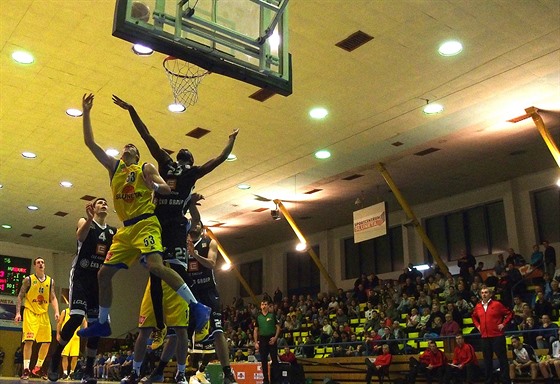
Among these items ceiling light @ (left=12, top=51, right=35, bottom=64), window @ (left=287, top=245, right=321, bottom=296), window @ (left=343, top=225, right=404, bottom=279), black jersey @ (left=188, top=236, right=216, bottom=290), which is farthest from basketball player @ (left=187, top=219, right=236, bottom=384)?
window @ (left=287, top=245, right=321, bottom=296)

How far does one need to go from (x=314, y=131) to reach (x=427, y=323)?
20.7ft

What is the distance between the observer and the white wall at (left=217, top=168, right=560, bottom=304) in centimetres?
1942

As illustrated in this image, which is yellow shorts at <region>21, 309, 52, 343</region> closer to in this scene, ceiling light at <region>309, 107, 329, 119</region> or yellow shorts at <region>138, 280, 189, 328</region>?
yellow shorts at <region>138, 280, 189, 328</region>

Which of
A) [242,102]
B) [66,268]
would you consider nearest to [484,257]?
[242,102]

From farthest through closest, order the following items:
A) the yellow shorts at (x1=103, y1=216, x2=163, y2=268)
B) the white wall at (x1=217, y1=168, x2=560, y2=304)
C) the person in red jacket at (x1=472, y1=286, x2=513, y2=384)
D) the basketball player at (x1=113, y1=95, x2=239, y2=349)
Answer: the white wall at (x1=217, y1=168, x2=560, y2=304) → the person in red jacket at (x1=472, y1=286, x2=513, y2=384) → the basketball player at (x1=113, y1=95, x2=239, y2=349) → the yellow shorts at (x1=103, y1=216, x2=163, y2=268)

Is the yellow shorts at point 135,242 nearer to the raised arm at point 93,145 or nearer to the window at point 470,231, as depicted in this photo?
the raised arm at point 93,145

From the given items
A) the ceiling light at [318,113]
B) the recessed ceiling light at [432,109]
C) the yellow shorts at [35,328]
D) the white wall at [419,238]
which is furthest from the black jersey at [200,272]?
the white wall at [419,238]

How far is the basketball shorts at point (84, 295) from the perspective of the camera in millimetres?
6512

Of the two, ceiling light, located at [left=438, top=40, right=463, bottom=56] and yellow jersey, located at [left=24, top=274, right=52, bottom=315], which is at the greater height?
ceiling light, located at [left=438, top=40, right=463, bottom=56]

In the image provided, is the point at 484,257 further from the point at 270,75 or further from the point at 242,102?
the point at 270,75

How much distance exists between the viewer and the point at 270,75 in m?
6.87

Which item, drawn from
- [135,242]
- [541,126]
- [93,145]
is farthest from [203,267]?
[541,126]

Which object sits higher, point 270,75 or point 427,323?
point 270,75

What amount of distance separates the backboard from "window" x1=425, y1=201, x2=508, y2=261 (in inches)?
611
